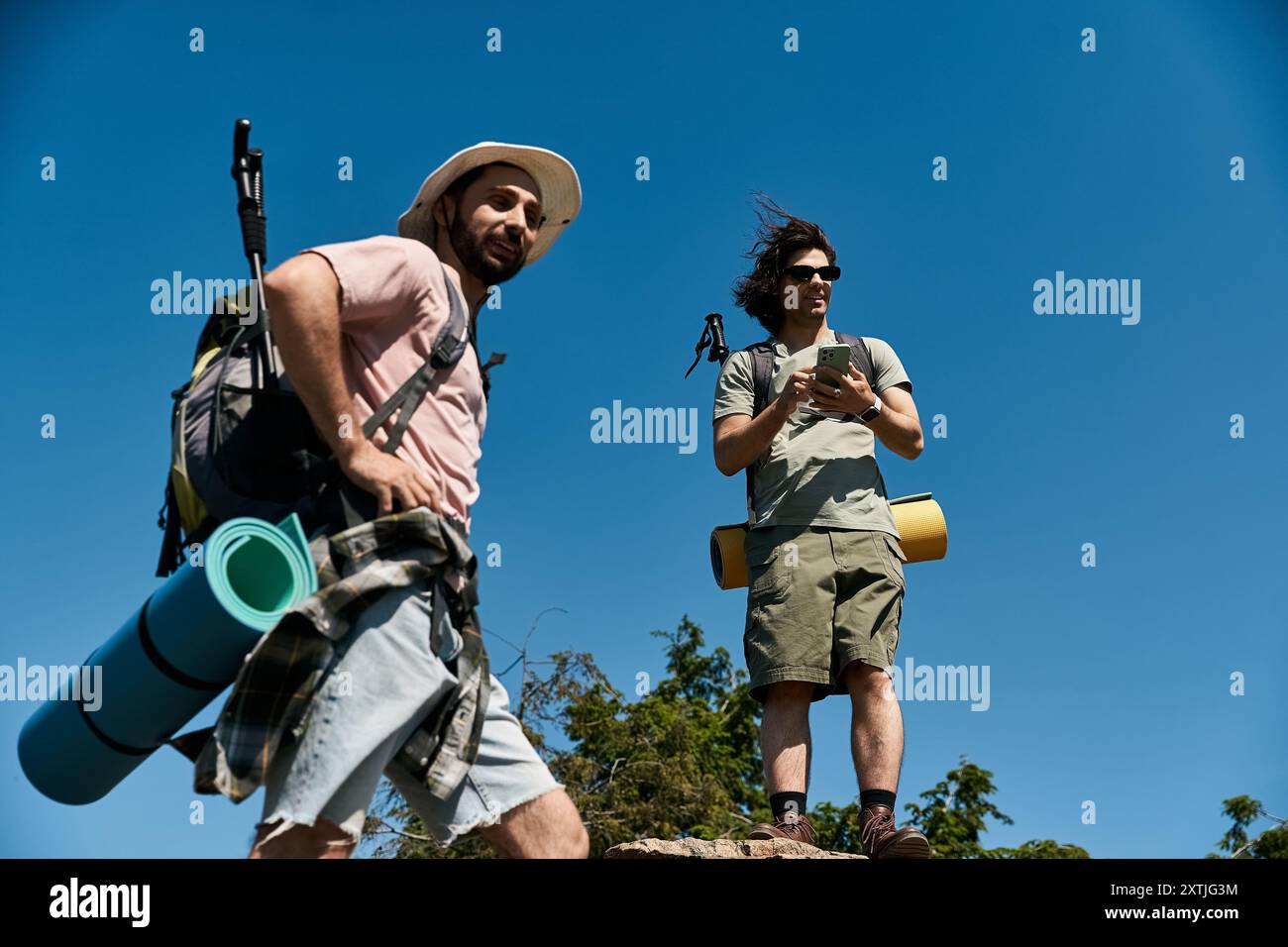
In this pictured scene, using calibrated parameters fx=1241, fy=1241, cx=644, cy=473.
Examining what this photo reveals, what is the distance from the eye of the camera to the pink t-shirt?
8.83 ft

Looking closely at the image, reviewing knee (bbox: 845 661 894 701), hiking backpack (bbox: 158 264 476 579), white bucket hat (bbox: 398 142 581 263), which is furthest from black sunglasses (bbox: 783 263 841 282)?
hiking backpack (bbox: 158 264 476 579)

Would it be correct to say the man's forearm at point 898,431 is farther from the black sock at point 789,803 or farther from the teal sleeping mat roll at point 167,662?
the teal sleeping mat roll at point 167,662

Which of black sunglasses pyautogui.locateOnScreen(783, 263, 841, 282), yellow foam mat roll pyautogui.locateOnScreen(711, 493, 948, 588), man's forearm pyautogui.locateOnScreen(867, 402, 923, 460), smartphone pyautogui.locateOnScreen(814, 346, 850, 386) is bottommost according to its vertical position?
yellow foam mat roll pyautogui.locateOnScreen(711, 493, 948, 588)

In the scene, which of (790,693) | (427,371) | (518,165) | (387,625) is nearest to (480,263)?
(518,165)

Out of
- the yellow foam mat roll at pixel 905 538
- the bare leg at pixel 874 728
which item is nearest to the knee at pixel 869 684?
the bare leg at pixel 874 728

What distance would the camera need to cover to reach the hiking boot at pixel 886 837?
4.14 m

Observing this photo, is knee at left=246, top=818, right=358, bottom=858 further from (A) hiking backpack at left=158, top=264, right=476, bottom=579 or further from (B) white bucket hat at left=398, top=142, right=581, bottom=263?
(B) white bucket hat at left=398, top=142, right=581, bottom=263

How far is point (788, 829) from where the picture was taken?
4.51 meters

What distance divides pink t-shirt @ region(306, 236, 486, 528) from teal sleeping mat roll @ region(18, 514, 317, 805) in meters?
0.37

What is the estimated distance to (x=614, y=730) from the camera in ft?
65.4

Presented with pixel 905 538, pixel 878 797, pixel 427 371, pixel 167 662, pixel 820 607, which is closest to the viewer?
pixel 167 662

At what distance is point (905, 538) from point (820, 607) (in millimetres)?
716

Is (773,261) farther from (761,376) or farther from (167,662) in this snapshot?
(167,662)
